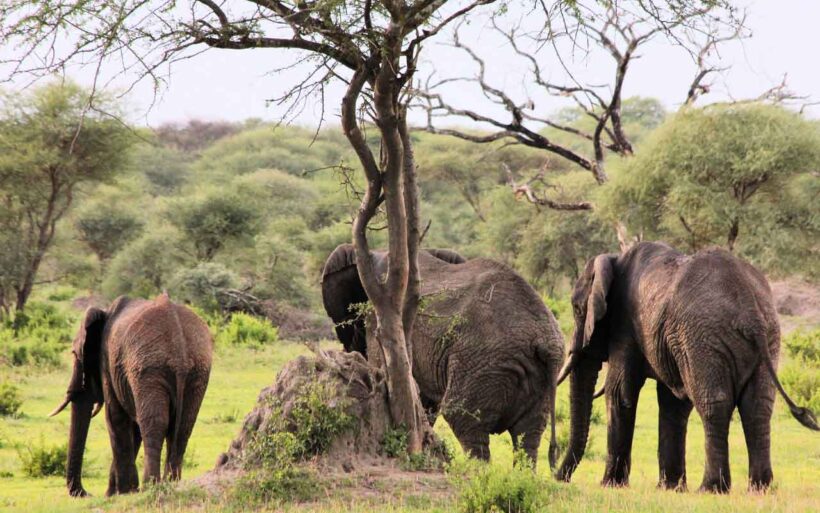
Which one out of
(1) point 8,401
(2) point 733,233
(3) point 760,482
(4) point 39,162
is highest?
(4) point 39,162

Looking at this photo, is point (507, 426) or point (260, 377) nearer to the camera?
point (507, 426)

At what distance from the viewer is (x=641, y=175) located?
21.4 meters

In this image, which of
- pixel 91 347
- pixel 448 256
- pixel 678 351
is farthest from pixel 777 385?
pixel 91 347

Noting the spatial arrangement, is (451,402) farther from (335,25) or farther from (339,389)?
(335,25)

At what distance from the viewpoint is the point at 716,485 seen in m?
7.44

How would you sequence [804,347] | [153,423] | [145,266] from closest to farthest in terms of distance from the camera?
1. [153,423]
2. [804,347]
3. [145,266]

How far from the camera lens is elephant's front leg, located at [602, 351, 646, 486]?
8547 mm

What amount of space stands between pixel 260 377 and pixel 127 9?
38.8 ft

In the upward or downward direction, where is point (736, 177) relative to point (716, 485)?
upward

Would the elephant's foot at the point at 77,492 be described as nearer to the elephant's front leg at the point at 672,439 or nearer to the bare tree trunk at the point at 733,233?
the elephant's front leg at the point at 672,439

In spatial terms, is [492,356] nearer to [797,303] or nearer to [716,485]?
[716,485]

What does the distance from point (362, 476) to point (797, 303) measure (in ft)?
74.3

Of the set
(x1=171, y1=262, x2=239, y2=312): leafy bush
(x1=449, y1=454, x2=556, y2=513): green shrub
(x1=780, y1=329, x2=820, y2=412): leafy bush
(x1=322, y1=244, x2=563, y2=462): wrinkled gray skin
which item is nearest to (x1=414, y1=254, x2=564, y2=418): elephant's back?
(x1=322, y1=244, x2=563, y2=462): wrinkled gray skin

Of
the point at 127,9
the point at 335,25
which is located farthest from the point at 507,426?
the point at 127,9
